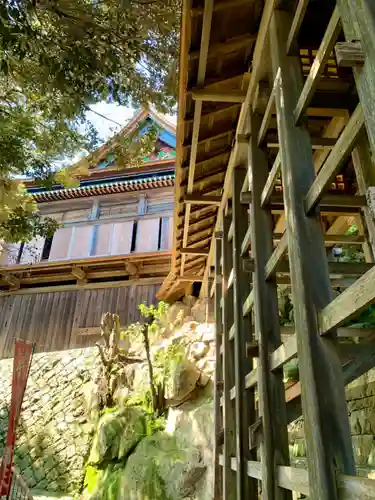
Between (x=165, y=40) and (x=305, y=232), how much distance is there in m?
5.11

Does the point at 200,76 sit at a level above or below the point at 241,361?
above

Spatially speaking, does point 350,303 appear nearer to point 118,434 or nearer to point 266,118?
point 266,118

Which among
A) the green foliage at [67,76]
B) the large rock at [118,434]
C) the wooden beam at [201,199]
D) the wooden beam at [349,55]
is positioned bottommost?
the large rock at [118,434]

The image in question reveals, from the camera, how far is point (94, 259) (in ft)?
42.4

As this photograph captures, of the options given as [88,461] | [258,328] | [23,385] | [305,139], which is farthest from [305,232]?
[88,461]

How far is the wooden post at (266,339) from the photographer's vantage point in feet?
9.78

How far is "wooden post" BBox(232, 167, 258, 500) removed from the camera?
3.76 meters

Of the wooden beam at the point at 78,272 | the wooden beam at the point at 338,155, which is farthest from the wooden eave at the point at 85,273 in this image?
the wooden beam at the point at 338,155

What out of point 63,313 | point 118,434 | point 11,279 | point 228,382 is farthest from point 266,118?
point 11,279

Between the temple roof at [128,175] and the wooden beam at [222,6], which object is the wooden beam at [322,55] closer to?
the wooden beam at [222,6]

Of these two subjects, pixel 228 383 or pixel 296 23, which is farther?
pixel 228 383

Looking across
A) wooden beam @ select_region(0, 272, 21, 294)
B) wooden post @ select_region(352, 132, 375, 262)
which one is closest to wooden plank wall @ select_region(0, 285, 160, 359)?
wooden beam @ select_region(0, 272, 21, 294)

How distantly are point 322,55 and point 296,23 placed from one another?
81cm

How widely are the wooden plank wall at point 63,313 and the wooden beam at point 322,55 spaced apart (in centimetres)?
1091
